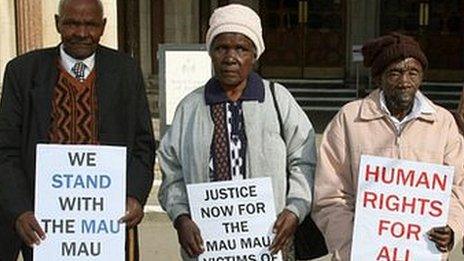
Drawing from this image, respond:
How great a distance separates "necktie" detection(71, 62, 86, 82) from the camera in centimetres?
297

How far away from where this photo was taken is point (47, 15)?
716cm

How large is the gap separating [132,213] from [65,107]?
0.49 m

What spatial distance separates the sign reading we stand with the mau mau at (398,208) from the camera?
2.78m

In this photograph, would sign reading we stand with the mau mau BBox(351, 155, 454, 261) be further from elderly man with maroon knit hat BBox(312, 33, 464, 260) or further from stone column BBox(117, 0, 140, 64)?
stone column BBox(117, 0, 140, 64)

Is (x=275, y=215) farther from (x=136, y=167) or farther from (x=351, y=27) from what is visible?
(x=351, y=27)

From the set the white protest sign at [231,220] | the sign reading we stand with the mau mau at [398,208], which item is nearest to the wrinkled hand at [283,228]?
the white protest sign at [231,220]

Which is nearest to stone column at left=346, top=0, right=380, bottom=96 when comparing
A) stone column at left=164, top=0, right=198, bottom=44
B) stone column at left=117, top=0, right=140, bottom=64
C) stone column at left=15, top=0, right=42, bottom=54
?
stone column at left=164, top=0, right=198, bottom=44

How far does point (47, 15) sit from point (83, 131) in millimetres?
4516

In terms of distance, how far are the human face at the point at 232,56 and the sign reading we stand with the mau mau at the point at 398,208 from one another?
566 mm

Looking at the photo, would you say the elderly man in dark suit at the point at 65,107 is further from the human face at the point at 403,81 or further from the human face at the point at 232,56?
the human face at the point at 403,81

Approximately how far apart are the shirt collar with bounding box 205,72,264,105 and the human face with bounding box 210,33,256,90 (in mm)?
60

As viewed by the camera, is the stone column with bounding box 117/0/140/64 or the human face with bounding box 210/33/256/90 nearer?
the human face with bounding box 210/33/256/90

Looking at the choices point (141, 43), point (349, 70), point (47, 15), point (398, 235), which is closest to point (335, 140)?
point (398, 235)

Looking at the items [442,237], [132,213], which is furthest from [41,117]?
[442,237]
